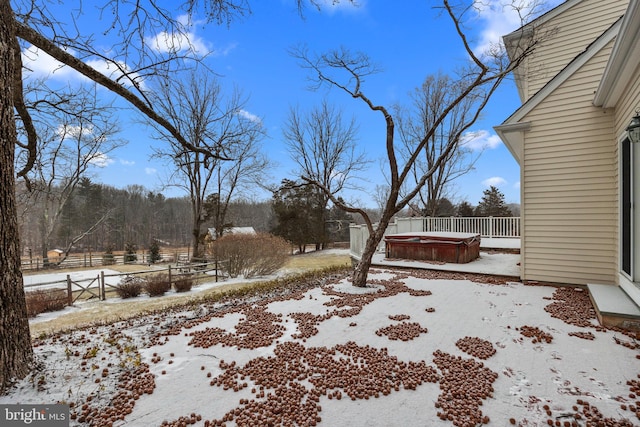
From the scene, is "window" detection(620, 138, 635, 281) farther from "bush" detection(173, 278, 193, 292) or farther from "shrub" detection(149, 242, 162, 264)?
"shrub" detection(149, 242, 162, 264)

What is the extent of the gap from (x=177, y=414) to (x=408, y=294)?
13.3ft

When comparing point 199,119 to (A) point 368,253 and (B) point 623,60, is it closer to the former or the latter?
(A) point 368,253

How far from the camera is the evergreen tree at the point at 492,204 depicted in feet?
73.5

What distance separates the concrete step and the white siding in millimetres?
1011

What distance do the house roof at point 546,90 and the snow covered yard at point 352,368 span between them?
10.2 ft

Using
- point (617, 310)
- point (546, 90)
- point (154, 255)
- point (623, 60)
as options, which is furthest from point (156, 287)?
point (154, 255)

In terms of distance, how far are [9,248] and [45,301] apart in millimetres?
7984

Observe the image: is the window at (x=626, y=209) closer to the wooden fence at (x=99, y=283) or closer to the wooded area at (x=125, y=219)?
the wooden fence at (x=99, y=283)

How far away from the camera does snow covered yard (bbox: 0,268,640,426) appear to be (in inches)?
83.1

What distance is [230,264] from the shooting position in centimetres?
1209

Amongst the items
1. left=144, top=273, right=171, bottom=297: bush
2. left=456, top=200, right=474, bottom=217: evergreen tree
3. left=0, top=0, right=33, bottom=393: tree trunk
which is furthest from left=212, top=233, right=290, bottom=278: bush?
left=456, top=200, right=474, bottom=217: evergreen tree

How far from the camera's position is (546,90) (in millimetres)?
5363

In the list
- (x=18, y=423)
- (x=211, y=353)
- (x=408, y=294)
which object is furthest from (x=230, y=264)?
(x=18, y=423)

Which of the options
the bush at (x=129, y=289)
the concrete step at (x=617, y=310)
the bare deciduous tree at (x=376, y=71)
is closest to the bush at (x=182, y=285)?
the bush at (x=129, y=289)
